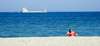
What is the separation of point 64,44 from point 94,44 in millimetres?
1223

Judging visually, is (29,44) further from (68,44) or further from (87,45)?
(87,45)

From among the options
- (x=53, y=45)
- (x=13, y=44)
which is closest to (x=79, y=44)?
(x=53, y=45)

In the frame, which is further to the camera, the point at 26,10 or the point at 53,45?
the point at 26,10

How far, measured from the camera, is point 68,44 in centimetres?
741

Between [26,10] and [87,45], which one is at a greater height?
[87,45]

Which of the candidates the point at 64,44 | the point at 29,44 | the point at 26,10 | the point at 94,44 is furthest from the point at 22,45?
the point at 26,10

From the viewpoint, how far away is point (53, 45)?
728cm

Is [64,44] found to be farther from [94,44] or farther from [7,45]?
[7,45]

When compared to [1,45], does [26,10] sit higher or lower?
lower

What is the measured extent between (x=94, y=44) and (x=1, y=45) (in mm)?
3772

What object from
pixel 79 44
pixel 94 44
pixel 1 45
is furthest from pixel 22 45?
pixel 94 44

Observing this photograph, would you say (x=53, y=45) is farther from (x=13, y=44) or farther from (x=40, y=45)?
(x=13, y=44)

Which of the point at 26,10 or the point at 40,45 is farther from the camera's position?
the point at 26,10

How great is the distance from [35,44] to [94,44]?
2425 mm
